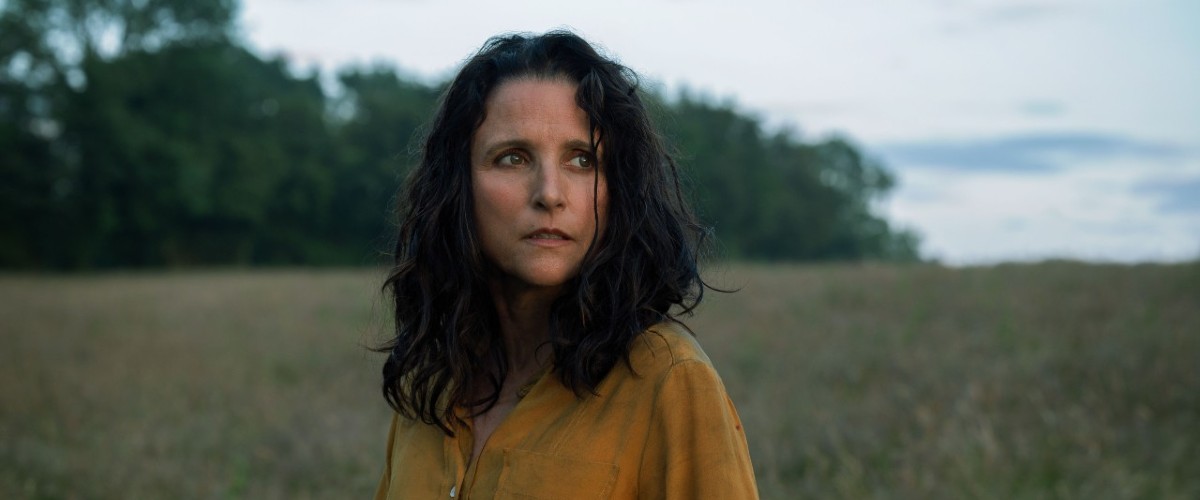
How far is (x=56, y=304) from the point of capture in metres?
17.8

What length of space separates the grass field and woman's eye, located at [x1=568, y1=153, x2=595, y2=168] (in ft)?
2.11

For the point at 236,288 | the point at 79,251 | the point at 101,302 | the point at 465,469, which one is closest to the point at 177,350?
the point at 101,302

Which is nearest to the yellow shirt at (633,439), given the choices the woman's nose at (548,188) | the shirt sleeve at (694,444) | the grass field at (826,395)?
the shirt sleeve at (694,444)

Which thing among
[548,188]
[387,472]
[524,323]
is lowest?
[387,472]

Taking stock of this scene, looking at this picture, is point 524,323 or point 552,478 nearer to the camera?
point 552,478

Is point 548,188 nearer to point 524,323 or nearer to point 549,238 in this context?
point 549,238

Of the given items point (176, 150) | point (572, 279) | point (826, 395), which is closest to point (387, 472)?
point (572, 279)

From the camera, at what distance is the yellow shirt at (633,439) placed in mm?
1723

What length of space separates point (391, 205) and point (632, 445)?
130 cm

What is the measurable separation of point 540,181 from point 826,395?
605cm

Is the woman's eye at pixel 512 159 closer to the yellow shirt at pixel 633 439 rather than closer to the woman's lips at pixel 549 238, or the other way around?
the woman's lips at pixel 549 238

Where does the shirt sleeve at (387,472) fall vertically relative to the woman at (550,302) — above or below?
below

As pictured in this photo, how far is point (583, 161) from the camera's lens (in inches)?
81.1

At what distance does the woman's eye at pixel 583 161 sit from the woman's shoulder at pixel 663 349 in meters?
0.36
